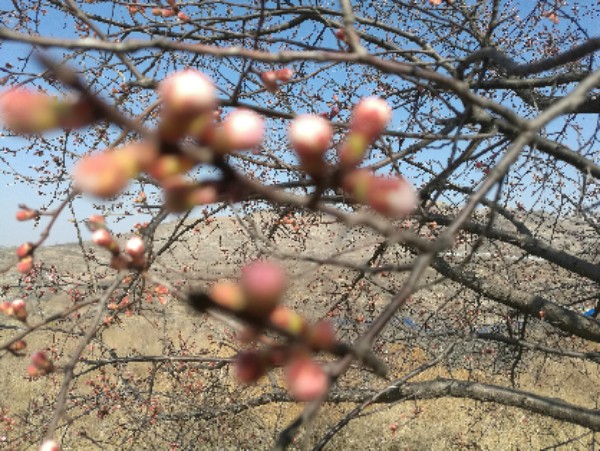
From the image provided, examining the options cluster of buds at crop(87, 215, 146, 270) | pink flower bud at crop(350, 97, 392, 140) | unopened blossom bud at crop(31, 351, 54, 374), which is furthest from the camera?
unopened blossom bud at crop(31, 351, 54, 374)

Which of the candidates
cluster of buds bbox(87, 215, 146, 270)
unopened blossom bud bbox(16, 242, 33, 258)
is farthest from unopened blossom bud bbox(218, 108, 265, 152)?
unopened blossom bud bbox(16, 242, 33, 258)

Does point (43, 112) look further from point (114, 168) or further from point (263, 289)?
point (263, 289)

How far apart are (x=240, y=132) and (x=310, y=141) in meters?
0.07

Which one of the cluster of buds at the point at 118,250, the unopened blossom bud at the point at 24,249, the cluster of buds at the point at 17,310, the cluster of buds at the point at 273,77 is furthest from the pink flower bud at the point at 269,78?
the cluster of buds at the point at 17,310

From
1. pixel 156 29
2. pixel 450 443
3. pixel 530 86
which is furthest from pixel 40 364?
pixel 450 443

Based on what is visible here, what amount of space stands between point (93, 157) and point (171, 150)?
78 millimetres

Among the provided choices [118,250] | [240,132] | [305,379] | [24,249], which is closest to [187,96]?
[240,132]

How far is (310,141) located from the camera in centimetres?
49

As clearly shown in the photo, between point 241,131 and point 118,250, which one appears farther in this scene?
point 118,250

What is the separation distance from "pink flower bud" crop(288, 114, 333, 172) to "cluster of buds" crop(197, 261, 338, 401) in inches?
4.5

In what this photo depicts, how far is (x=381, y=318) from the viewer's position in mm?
591

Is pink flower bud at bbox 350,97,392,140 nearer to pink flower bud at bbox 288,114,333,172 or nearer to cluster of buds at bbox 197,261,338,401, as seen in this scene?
Answer: pink flower bud at bbox 288,114,333,172

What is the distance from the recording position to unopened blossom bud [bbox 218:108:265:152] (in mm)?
449

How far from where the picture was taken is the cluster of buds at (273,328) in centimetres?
44
